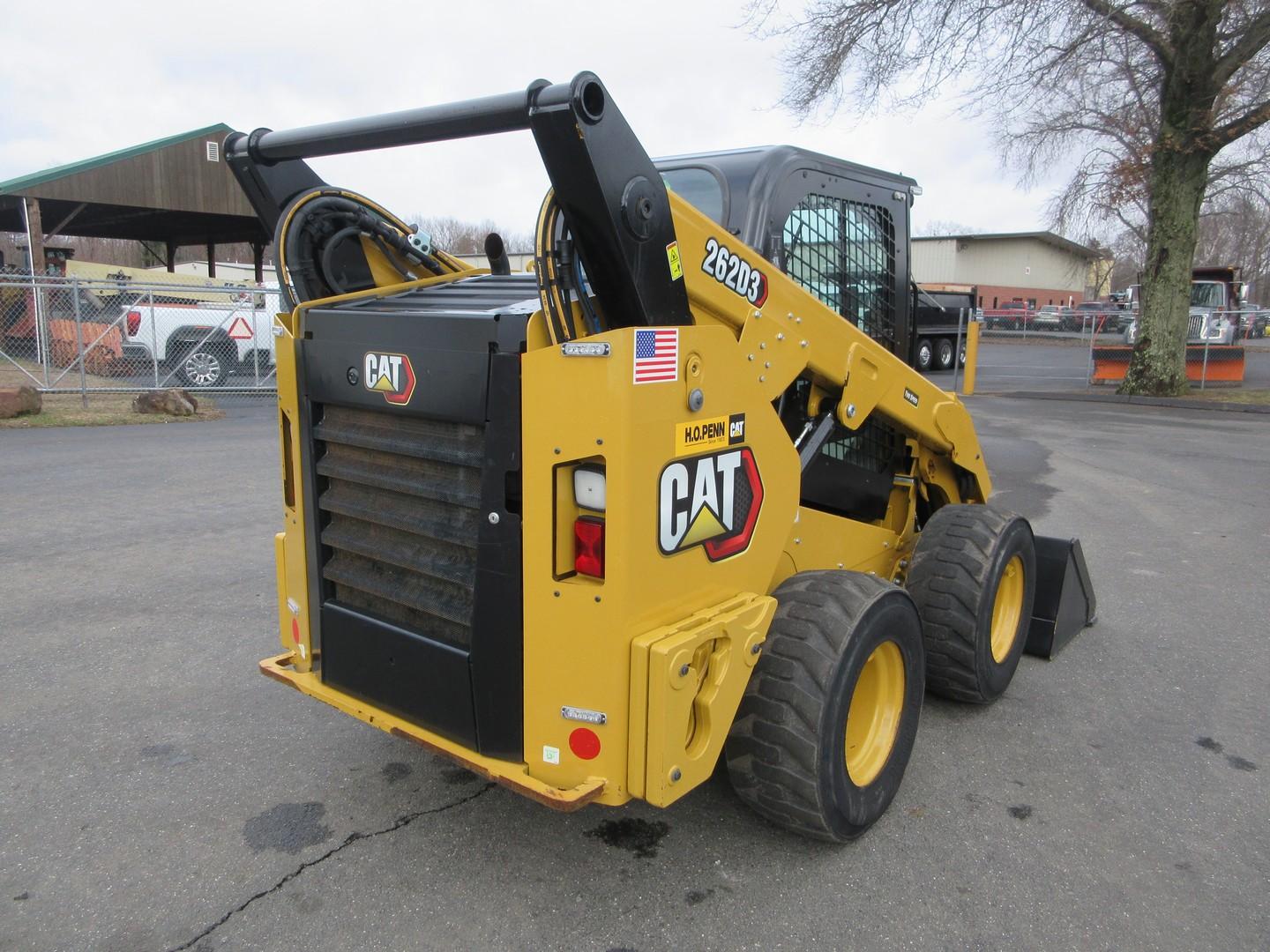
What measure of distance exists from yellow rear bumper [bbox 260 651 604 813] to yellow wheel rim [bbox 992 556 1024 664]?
8.35 ft

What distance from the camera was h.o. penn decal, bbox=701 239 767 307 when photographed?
8.76ft

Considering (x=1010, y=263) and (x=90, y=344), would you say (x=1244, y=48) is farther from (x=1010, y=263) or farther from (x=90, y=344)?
(x=1010, y=263)

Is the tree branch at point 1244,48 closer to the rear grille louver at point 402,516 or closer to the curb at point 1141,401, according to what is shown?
the curb at point 1141,401

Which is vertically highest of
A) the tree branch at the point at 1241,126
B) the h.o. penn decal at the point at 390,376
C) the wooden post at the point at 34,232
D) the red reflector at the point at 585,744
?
the tree branch at the point at 1241,126

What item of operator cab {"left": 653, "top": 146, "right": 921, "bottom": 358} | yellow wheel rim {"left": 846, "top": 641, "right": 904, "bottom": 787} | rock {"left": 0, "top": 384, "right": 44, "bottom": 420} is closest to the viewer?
yellow wheel rim {"left": 846, "top": 641, "right": 904, "bottom": 787}

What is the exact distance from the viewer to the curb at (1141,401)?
15.9 meters

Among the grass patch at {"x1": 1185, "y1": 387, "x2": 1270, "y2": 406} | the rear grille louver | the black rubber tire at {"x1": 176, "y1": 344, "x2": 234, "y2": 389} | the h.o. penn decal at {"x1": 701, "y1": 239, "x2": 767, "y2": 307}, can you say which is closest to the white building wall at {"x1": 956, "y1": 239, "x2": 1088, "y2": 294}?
the grass patch at {"x1": 1185, "y1": 387, "x2": 1270, "y2": 406}

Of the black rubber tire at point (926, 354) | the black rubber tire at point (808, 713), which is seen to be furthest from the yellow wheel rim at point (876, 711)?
the black rubber tire at point (926, 354)

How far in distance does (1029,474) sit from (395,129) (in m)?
9.14

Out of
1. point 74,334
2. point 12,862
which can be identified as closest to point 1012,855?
point 12,862

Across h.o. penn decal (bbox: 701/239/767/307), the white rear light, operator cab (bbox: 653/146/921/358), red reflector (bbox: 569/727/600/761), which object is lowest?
red reflector (bbox: 569/727/600/761)

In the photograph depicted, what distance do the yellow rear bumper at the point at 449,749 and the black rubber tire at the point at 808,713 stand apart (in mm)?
Result: 584

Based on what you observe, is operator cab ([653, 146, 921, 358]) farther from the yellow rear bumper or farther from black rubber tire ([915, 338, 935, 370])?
black rubber tire ([915, 338, 935, 370])

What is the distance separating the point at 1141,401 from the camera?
17344 millimetres
